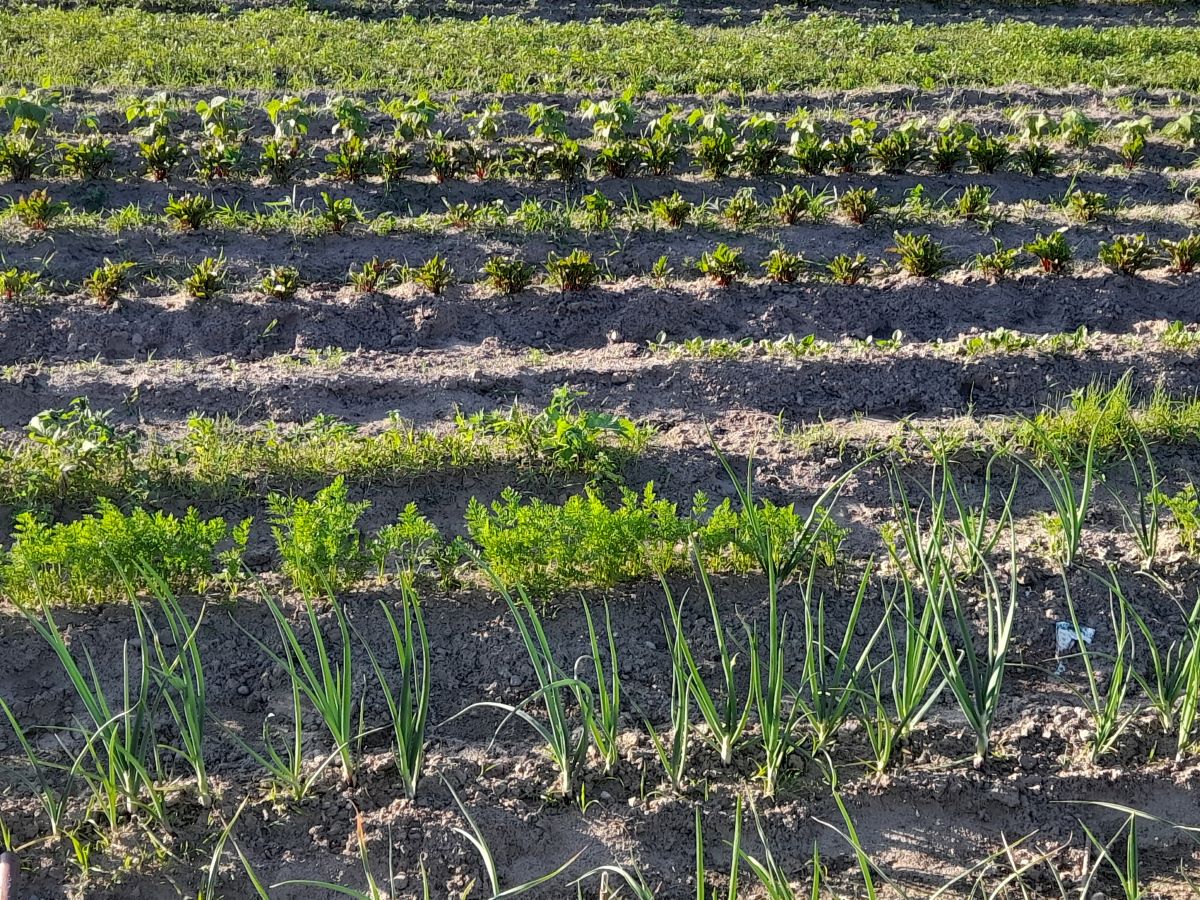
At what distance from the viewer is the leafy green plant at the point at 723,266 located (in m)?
6.17

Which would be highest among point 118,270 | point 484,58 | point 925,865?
point 484,58

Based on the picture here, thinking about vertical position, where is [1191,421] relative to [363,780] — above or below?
above

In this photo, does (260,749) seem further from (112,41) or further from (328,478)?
(112,41)

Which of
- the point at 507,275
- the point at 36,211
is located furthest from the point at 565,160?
the point at 36,211

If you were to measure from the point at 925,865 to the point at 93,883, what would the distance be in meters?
2.09

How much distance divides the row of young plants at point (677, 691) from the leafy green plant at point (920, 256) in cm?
270

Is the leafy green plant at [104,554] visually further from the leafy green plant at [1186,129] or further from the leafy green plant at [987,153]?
the leafy green plant at [1186,129]

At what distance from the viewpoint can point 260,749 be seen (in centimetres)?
320

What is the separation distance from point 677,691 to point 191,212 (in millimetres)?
4781

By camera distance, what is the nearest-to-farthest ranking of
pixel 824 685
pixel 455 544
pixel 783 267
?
pixel 824 685
pixel 455 544
pixel 783 267

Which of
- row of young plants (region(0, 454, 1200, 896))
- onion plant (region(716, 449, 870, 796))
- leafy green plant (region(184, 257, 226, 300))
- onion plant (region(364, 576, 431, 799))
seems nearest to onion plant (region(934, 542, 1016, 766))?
row of young plants (region(0, 454, 1200, 896))

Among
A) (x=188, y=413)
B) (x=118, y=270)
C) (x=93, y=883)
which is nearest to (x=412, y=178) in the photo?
(x=118, y=270)

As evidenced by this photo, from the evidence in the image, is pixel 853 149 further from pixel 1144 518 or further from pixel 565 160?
pixel 1144 518

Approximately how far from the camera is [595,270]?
20.4ft
